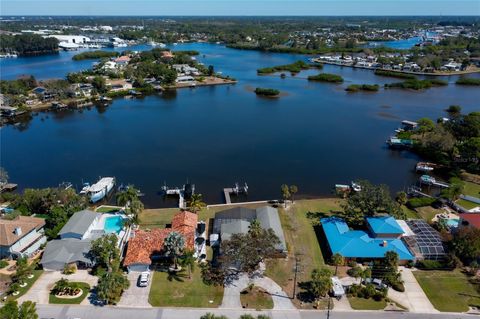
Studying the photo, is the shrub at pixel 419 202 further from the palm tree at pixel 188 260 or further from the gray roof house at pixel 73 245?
the gray roof house at pixel 73 245

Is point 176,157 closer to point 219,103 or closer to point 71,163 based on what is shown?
point 71,163

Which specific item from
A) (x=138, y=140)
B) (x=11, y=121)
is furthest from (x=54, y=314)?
(x=11, y=121)

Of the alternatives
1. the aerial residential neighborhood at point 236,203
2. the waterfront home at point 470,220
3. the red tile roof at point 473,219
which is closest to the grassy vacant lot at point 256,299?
the aerial residential neighborhood at point 236,203

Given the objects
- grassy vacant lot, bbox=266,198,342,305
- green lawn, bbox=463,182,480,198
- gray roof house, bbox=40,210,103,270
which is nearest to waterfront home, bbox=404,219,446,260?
grassy vacant lot, bbox=266,198,342,305

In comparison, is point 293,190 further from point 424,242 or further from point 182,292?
point 182,292

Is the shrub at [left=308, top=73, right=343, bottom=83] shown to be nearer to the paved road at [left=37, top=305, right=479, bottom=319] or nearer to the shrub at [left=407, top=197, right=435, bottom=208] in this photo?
the shrub at [left=407, top=197, right=435, bottom=208]

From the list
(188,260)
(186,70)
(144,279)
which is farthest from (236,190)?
(186,70)
